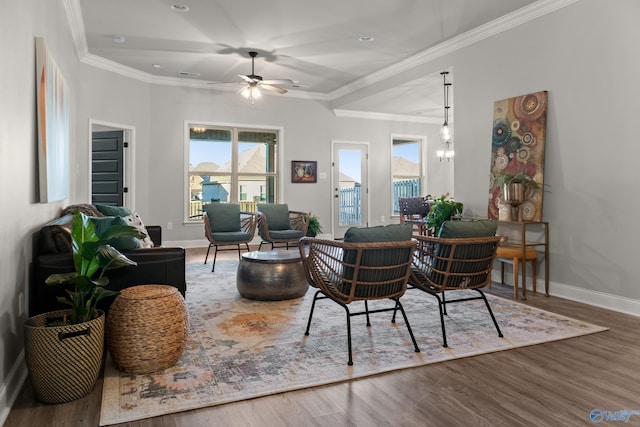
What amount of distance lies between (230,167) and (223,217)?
7.82 ft

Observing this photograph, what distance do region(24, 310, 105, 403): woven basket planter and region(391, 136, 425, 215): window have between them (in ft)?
26.6

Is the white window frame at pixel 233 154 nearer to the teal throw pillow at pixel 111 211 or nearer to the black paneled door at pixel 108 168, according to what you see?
the black paneled door at pixel 108 168

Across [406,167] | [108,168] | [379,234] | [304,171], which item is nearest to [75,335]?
[379,234]

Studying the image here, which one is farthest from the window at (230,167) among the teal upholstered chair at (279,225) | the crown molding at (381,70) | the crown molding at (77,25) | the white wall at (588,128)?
the white wall at (588,128)

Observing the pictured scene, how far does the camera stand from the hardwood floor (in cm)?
189

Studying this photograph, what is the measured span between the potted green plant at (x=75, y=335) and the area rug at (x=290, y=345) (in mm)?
181

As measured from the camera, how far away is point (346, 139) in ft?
29.6

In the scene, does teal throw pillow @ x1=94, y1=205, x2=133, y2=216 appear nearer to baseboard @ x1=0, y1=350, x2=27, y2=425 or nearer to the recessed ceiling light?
baseboard @ x1=0, y1=350, x2=27, y2=425

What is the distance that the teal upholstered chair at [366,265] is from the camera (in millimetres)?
2521

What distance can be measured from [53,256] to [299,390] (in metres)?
1.65

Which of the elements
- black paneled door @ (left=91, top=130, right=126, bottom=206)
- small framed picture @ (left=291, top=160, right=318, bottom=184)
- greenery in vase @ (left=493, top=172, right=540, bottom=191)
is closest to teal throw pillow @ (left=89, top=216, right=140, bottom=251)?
greenery in vase @ (left=493, top=172, right=540, bottom=191)

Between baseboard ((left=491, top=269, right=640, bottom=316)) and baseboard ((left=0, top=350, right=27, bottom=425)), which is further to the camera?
baseboard ((left=491, top=269, right=640, bottom=316))

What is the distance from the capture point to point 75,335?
2049 millimetres

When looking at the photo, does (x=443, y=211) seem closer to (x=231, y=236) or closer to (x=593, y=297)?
(x=593, y=297)
